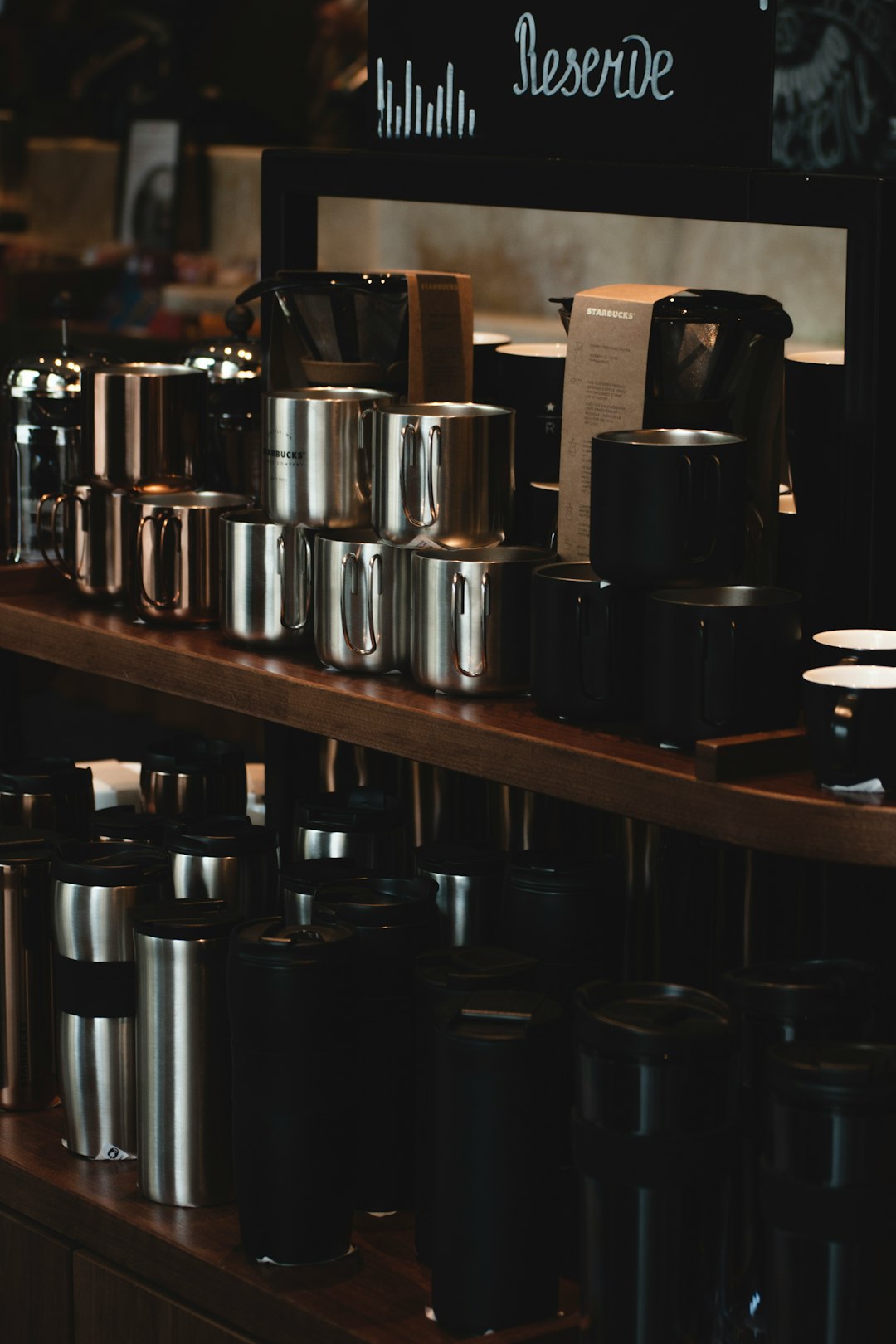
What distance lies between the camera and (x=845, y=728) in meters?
1.36

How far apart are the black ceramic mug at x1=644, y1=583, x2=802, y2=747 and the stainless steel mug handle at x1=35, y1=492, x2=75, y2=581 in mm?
766

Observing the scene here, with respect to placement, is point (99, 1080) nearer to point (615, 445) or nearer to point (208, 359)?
point (615, 445)

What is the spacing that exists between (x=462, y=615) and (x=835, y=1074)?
1.66 feet

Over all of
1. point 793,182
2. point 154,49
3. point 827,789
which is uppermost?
point 154,49

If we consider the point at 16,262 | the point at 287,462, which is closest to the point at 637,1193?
the point at 287,462

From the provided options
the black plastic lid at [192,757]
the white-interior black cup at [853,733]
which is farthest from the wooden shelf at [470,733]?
the black plastic lid at [192,757]

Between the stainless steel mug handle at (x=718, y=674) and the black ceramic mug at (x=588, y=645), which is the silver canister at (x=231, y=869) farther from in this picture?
the stainless steel mug handle at (x=718, y=674)

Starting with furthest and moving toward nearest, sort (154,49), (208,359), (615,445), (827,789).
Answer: (154,49), (208,359), (615,445), (827,789)

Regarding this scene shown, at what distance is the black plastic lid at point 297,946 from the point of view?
154 cm

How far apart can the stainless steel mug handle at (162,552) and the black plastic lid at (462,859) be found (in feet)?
1.14

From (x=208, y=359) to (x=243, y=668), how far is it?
0.77m

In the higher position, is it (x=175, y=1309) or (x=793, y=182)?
(x=793, y=182)

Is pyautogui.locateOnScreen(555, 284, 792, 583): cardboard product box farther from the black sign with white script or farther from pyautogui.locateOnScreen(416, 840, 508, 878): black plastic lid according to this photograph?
pyautogui.locateOnScreen(416, 840, 508, 878): black plastic lid

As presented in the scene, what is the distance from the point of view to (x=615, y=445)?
150 centimetres
